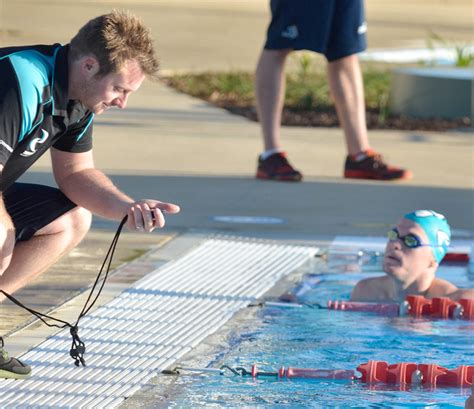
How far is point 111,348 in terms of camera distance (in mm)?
4730

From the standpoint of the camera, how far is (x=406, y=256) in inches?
226

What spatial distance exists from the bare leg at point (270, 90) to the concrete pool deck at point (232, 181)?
0.35 metres

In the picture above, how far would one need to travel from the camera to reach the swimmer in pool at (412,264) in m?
5.74

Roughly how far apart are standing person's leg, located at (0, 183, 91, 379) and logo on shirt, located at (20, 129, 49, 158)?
1.37 feet

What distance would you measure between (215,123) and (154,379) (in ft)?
22.6

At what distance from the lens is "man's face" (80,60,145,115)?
4.08 m

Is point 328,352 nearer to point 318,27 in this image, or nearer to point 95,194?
point 95,194

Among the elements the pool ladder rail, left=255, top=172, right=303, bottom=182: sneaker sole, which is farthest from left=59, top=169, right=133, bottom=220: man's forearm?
left=255, top=172, right=303, bottom=182: sneaker sole

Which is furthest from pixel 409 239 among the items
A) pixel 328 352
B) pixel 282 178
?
pixel 282 178

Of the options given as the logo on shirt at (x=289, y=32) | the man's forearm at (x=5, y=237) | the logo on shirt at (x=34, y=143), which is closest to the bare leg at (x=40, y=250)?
the man's forearm at (x=5, y=237)

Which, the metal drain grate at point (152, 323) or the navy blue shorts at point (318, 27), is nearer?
the metal drain grate at point (152, 323)

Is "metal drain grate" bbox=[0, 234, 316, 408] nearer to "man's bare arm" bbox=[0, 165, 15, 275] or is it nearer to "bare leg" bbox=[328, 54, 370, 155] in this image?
"man's bare arm" bbox=[0, 165, 15, 275]

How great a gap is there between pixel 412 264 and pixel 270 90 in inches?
107

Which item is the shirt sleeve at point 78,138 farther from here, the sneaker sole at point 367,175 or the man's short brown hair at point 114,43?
the sneaker sole at point 367,175
